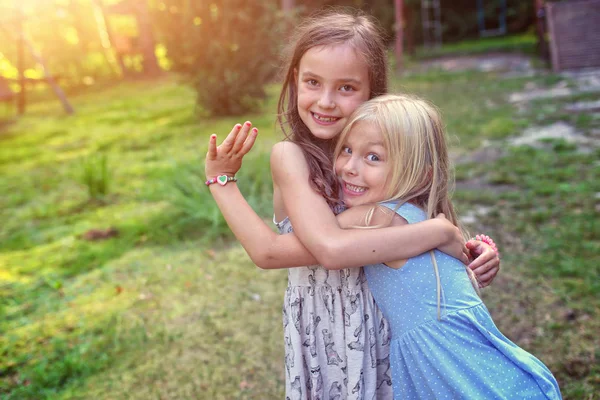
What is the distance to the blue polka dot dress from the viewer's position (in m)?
1.21

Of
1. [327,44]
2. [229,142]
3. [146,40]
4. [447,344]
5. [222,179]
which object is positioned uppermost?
[146,40]

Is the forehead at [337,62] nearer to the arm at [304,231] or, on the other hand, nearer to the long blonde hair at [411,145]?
the long blonde hair at [411,145]

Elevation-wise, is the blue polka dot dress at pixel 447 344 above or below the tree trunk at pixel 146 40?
below

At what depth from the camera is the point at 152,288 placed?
3.19m

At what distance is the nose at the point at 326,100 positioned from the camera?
1.46 meters

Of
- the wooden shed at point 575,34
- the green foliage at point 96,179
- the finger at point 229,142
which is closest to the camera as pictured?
the finger at point 229,142

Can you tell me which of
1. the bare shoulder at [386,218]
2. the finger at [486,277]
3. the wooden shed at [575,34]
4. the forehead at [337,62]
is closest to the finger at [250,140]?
the forehead at [337,62]

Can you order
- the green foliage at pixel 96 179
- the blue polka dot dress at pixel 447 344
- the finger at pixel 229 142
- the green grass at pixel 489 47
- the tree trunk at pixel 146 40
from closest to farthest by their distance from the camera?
the blue polka dot dress at pixel 447 344, the finger at pixel 229 142, the green foliage at pixel 96 179, the tree trunk at pixel 146 40, the green grass at pixel 489 47

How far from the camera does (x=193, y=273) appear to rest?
333 cm

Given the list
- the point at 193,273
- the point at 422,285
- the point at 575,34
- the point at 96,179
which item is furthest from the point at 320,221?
the point at 575,34

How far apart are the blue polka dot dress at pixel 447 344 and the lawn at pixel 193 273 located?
98 centimetres

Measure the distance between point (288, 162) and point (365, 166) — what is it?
0.21 m

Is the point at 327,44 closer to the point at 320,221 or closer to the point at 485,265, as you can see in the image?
the point at 320,221

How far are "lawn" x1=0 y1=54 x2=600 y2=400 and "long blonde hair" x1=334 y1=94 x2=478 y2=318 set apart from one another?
3.88ft
